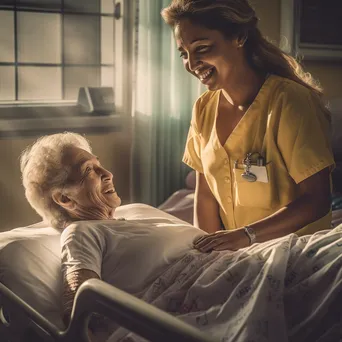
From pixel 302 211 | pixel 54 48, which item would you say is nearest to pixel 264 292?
pixel 302 211

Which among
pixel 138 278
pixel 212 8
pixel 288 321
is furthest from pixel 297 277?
pixel 212 8

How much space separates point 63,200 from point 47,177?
82 millimetres

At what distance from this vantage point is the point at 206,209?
2.21 meters

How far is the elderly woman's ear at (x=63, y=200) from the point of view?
1.83 meters

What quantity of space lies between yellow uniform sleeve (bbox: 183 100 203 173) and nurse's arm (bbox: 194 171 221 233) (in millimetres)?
43

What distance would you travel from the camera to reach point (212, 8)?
1.81 meters

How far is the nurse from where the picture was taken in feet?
6.00

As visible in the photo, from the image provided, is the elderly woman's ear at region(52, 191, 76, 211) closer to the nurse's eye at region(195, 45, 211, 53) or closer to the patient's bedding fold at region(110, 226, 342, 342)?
the patient's bedding fold at region(110, 226, 342, 342)

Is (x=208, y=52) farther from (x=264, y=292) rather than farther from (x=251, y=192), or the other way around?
(x=264, y=292)

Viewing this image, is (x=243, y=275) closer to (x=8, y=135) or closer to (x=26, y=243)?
(x=26, y=243)

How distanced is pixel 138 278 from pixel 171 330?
0.62 m

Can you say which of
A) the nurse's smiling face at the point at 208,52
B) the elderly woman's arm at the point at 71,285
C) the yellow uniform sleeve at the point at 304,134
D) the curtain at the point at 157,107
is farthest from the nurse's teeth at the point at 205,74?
the curtain at the point at 157,107

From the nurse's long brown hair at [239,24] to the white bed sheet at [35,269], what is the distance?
74 cm

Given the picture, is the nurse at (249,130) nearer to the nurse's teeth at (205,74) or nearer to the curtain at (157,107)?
the nurse's teeth at (205,74)
